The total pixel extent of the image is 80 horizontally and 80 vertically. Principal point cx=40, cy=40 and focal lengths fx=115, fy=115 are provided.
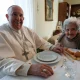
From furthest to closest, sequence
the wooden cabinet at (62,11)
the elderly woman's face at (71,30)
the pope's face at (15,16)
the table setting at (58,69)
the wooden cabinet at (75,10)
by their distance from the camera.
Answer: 1. the wooden cabinet at (75,10)
2. the wooden cabinet at (62,11)
3. the elderly woman's face at (71,30)
4. the pope's face at (15,16)
5. the table setting at (58,69)

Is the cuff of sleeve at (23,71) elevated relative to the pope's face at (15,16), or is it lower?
lower

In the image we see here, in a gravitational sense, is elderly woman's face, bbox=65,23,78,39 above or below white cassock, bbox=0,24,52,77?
above

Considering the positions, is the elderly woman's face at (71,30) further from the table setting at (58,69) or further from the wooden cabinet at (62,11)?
the wooden cabinet at (62,11)

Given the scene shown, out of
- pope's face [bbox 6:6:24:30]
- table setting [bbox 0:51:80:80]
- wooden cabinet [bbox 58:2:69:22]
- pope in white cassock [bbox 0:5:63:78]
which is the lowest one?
table setting [bbox 0:51:80:80]

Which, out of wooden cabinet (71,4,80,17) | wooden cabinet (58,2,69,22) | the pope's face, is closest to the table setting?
the pope's face

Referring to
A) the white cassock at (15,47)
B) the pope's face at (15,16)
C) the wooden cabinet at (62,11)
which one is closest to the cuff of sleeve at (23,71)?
the white cassock at (15,47)

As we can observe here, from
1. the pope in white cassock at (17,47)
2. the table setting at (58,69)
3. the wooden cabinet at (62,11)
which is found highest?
the wooden cabinet at (62,11)

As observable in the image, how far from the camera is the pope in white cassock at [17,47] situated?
78cm

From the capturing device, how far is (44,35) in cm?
336

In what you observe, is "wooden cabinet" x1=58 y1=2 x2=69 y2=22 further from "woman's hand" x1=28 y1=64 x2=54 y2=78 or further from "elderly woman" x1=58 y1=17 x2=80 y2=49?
"woman's hand" x1=28 y1=64 x2=54 y2=78

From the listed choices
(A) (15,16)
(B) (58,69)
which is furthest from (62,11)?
(B) (58,69)

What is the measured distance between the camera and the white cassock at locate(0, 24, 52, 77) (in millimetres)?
813

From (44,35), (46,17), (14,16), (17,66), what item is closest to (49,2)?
(46,17)

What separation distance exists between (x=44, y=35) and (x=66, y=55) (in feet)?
7.30
